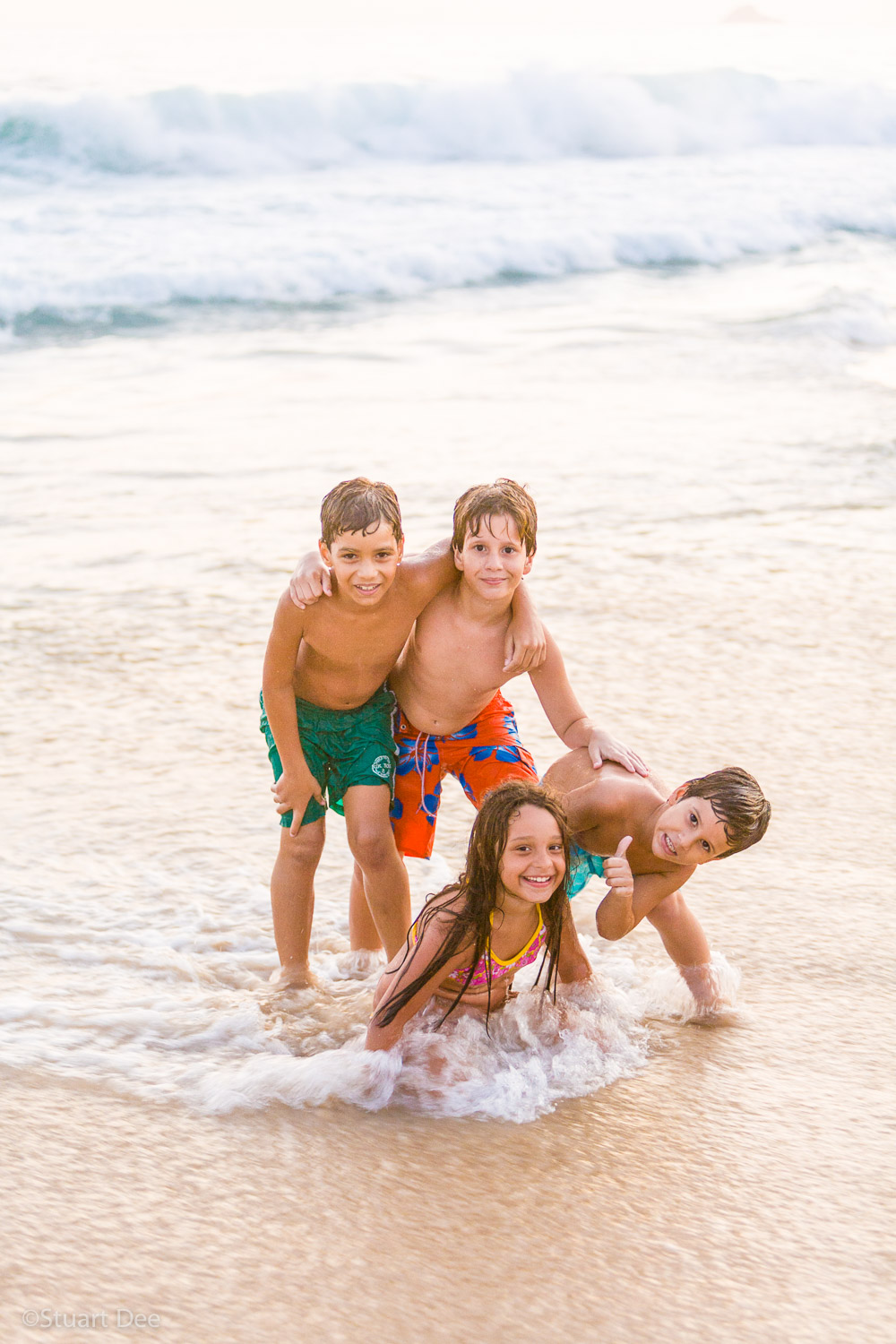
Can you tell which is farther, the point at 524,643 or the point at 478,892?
the point at 524,643

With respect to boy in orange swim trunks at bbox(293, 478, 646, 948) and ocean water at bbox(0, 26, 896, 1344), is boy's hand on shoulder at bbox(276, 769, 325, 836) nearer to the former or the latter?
boy in orange swim trunks at bbox(293, 478, 646, 948)

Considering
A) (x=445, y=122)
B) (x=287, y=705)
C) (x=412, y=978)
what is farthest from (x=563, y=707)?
(x=445, y=122)

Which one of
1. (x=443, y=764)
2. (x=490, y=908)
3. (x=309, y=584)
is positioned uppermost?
(x=309, y=584)

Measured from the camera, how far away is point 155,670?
468 centimetres

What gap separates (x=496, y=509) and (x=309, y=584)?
1.47 ft

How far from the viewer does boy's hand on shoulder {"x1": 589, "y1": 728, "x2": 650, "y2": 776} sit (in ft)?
9.73

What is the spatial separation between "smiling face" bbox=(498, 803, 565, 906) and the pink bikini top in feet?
0.60

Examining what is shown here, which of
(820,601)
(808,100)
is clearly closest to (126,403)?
(820,601)

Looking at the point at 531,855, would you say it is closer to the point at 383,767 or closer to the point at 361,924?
the point at 383,767

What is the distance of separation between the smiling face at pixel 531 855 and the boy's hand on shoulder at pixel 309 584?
0.67 meters

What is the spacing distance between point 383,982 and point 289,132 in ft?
56.0

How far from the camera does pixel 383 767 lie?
3047 millimetres

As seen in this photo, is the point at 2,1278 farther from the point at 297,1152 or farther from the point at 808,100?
the point at 808,100

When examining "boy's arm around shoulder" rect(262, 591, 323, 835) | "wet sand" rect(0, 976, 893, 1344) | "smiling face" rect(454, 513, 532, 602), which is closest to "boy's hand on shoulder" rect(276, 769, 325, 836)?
"boy's arm around shoulder" rect(262, 591, 323, 835)
